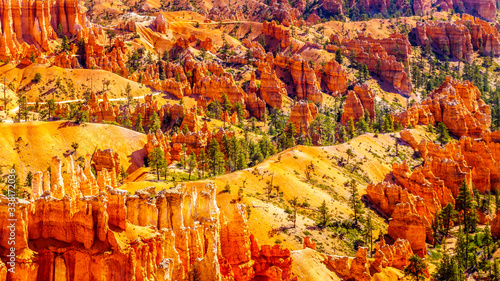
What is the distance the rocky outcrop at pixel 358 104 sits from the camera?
538 ft

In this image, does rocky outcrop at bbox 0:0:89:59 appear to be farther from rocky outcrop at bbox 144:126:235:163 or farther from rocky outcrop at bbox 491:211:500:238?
rocky outcrop at bbox 491:211:500:238

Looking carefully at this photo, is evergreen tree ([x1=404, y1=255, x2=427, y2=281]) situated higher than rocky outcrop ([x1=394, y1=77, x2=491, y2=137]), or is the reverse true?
evergreen tree ([x1=404, y1=255, x2=427, y2=281])

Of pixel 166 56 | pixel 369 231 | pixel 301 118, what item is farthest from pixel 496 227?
pixel 166 56

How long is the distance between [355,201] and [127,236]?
53305 millimetres


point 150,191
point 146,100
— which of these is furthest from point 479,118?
point 150,191

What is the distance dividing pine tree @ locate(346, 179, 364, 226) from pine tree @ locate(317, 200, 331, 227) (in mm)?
4591

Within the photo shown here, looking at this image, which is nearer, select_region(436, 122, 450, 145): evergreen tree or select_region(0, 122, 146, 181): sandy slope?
select_region(0, 122, 146, 181): sandy slope

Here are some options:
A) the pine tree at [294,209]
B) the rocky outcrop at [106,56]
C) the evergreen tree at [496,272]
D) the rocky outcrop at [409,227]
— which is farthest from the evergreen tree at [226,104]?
the evergreen tree at [496,272]

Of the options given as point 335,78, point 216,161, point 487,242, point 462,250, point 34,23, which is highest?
point 34,23

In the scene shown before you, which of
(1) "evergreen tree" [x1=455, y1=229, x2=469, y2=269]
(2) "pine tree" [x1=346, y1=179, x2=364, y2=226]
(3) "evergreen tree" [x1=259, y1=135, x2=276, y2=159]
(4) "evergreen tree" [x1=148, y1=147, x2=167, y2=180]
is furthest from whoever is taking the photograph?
(3) "evergreen tree" [x1=259, y1=135, x2=276, y2=159]

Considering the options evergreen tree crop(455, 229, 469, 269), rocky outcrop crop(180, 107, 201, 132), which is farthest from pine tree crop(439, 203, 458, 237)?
rocky outcrop crop(180, 107, 201, 132)

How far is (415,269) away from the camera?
71.9 m

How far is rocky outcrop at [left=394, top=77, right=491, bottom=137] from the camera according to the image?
149 m

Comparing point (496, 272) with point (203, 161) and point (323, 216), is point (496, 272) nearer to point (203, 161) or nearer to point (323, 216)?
point (323, 216)
